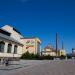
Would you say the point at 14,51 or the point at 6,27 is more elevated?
the point at 6,27

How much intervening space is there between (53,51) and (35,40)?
54.3 metres

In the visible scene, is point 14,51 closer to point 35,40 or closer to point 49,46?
point 35,40

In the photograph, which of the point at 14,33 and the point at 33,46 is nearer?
the point at 14,33

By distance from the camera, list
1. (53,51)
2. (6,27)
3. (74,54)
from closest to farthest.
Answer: (6,27), (74,54), (53,51)

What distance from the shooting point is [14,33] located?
3127 inches

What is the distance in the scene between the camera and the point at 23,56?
73.3 meters

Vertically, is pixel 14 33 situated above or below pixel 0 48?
above

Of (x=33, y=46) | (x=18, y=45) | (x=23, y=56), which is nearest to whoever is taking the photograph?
(x=18, y=45)

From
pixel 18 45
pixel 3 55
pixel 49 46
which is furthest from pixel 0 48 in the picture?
pixel 49 46

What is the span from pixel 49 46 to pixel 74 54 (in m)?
34.7

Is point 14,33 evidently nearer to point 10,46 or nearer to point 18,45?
point 18,45

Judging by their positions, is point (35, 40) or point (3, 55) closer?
point (3, 55)

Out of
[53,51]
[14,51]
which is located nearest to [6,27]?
[14,51]

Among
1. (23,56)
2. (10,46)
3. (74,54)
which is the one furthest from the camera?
(74,54)
